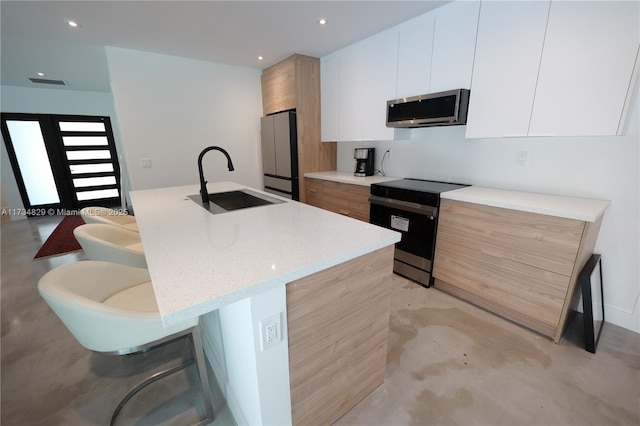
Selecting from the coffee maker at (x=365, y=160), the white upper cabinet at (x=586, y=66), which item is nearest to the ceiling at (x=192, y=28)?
the white upper cabinet at (x=586, y=66)

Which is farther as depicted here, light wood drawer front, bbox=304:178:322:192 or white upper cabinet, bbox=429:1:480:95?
light wood drawer front, bbox=304:178:322:192

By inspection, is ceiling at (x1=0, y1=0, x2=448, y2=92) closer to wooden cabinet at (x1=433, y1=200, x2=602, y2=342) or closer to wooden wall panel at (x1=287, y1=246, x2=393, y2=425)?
wooden cabinet at (x1=433, y1=200, x2=602, y2=342)

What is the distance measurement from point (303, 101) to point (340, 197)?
1415 millimetres

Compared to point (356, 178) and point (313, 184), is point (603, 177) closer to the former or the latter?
point (356, 178)

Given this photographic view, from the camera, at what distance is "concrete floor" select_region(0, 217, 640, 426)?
1.34 metres

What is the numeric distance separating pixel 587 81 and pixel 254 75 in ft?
12.6

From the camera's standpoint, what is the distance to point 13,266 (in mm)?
3119

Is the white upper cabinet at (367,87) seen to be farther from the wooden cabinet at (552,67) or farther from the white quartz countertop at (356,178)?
the wooden cabinet at (552,67)

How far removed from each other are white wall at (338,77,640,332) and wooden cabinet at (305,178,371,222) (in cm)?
109

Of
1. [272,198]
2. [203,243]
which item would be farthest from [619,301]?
[203,243]

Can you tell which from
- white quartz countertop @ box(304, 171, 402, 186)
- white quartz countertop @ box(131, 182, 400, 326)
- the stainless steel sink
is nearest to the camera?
white quartz countertop @ box(131, 182, 400, 326)

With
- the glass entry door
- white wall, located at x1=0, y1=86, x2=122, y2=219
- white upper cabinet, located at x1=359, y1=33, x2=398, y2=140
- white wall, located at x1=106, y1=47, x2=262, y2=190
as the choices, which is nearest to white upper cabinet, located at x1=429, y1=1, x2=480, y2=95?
white upper cabinet, located at x1=359, y1=33, x2=398, y2=140

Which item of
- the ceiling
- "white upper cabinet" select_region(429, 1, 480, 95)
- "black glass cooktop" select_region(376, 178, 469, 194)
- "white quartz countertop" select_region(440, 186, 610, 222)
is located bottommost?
"white quartz countertop" select_region(440, 186, 610, 222)

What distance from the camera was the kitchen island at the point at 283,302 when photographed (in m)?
0.86
